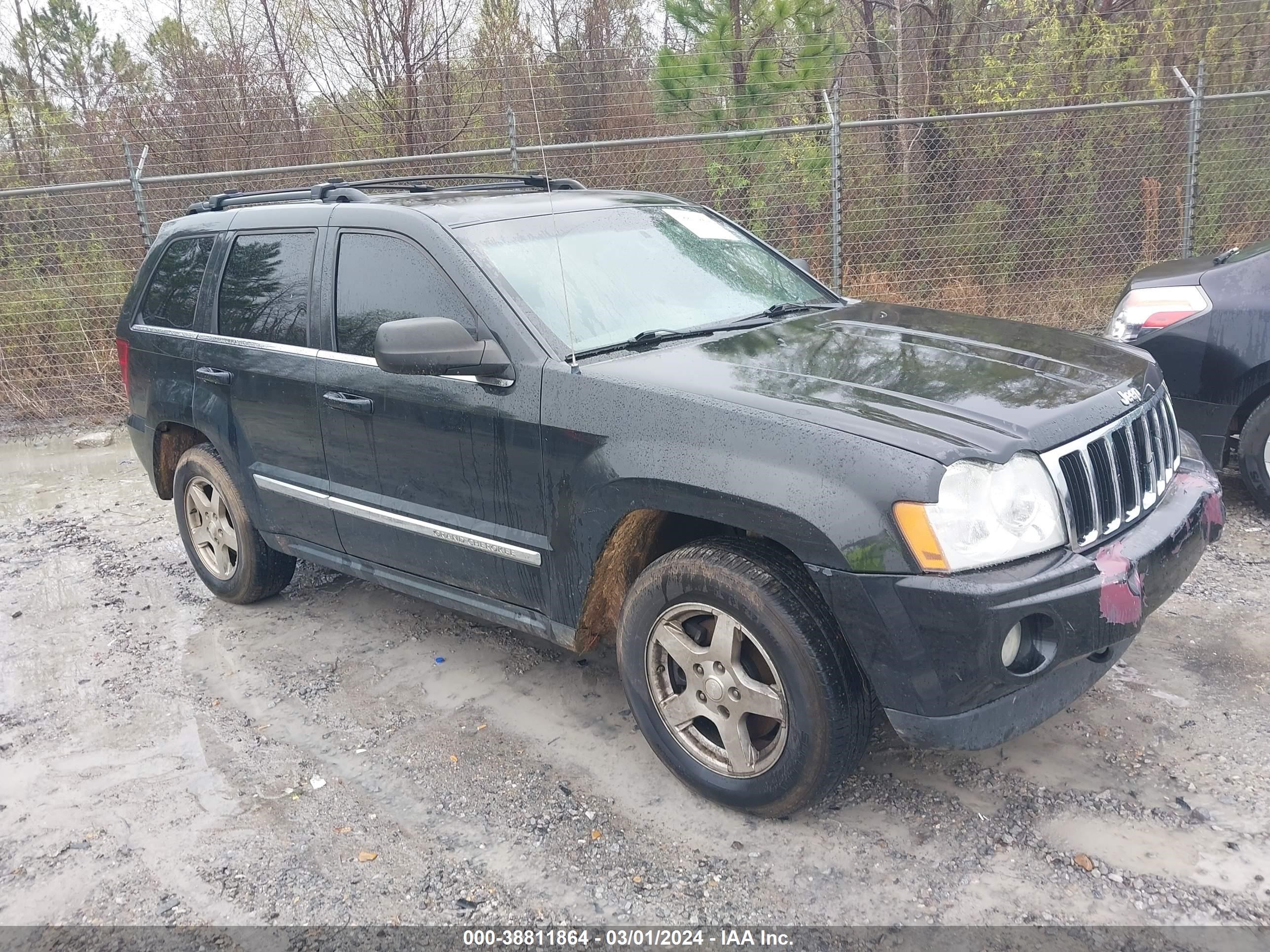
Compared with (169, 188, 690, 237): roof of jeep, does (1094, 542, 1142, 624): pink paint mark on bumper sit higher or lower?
lower

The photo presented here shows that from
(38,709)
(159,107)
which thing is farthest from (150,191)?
(38,709)

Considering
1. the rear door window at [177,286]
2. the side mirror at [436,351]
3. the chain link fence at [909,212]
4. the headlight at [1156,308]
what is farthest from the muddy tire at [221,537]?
the chain link fence at [909,212]

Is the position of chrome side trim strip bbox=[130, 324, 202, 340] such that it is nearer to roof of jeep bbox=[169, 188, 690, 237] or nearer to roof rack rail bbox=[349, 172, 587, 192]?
roof of jeep bbox=[169, 188, 690, 237]

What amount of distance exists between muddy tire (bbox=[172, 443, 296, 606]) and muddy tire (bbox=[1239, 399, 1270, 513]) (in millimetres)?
4742

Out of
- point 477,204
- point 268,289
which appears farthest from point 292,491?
point 477,204

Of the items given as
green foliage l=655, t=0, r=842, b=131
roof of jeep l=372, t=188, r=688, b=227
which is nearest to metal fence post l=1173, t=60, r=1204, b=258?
green foliage l=655, t=0, r=842, b=131

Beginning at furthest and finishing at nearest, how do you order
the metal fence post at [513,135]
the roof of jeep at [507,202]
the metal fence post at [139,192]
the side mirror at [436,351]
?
1. the metal fence post at [139,192]
2. the metal fence post at [513,135]
3. the roof of jeep at [507,202]
4. the side mirror at [436,351]

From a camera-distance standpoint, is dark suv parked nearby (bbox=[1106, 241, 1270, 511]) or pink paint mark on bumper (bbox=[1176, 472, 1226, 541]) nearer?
pink paint mark on bumper (bbox=[1176, 472, 1226, 541])

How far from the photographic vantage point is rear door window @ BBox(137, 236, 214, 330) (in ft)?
15.5

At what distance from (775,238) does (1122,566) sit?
7542 mm

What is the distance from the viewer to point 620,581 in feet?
11.2

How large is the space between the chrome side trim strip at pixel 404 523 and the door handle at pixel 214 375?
44cm

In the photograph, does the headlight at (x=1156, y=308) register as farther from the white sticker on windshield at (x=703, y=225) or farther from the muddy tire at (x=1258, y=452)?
the white sticker on windshield at (x=703, y=225)

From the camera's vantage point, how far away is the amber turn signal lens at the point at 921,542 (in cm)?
254
